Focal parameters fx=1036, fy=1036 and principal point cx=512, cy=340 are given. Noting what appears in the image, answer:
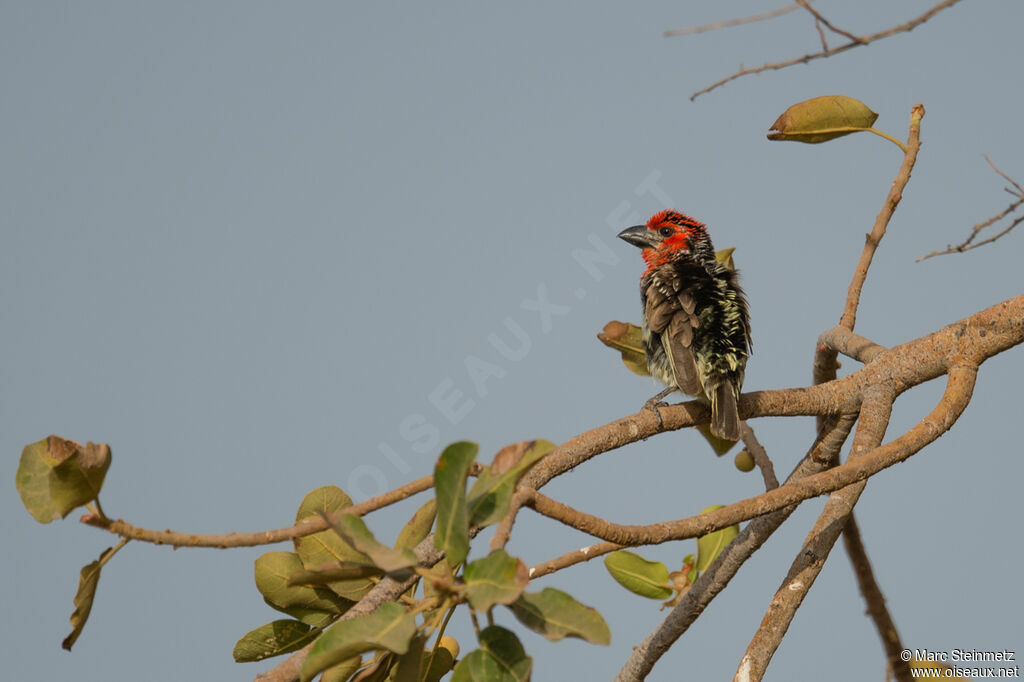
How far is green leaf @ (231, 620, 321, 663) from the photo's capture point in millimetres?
2750

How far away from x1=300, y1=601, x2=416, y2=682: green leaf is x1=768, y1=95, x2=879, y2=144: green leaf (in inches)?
104

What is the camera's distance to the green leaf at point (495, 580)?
5.95 feet

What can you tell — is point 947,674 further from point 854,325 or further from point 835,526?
point 854,325

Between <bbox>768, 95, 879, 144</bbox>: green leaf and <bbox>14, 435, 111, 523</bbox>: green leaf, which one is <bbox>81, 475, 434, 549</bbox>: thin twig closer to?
<bbox>14, 435, 111, 523</bbox>: green leaf

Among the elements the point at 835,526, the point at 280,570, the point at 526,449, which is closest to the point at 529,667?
the point at 526,449

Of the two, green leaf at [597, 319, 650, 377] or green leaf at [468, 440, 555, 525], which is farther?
green leaf at [597, 319, 650, 377]

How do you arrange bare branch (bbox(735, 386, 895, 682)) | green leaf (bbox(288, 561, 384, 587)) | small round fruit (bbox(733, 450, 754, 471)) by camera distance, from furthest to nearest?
small round fruit (bbox(733, 450, 754, 471))
bare branch (bbox(735, 386, 895, 682))
green leaf (bbox(288, 561, 384, 587))

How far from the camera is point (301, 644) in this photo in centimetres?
279

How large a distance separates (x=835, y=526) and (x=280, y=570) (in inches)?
68.2

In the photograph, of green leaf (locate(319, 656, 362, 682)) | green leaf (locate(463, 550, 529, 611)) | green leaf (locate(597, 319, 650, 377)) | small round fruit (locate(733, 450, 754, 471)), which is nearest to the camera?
green leaf (locate(463, 550, 529, 611))

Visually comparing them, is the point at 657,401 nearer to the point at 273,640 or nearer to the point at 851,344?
the point at 851,344

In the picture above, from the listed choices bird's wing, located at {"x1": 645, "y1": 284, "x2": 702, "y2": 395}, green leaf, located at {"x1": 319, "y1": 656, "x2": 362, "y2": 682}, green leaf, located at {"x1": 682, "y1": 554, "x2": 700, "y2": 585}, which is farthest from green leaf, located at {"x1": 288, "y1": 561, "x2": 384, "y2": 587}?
bird's wing, located at {"x1": 645, "y1": 284, "x2": 702, "y2": 395}

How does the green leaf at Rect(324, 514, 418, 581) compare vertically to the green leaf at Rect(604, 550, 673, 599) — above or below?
above

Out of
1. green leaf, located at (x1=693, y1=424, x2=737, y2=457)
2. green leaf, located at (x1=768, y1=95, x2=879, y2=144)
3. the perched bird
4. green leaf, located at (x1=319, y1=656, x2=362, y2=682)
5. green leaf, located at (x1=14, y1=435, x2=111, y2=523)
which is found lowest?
green leaf, located at (x1=319, y1=656, x2=362, y2=682)
